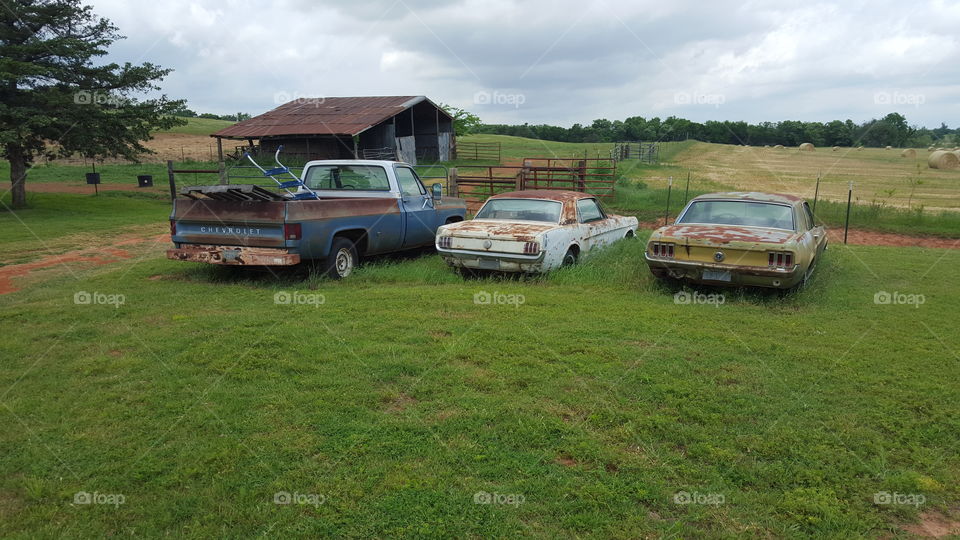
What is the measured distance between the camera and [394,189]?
33.1 ft

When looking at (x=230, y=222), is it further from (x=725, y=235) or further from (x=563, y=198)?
(x=725, y=235)

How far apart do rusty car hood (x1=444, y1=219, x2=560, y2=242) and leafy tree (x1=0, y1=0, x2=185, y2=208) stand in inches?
535

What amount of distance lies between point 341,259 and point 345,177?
186cm

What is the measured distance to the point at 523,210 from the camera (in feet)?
31.5

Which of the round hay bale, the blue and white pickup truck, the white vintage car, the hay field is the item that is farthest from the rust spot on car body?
the round hay bale

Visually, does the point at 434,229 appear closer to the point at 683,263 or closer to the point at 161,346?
the point at 683,263

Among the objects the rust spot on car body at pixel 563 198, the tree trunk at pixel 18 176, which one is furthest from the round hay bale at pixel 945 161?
the tree trunk at pixel 18 176

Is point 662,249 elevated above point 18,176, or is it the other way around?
point 18,176

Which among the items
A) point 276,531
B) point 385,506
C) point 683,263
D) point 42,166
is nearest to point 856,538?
point 385,506

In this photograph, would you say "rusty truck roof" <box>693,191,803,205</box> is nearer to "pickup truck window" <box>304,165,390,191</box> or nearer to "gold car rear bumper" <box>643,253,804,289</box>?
"gold car rear bumper" <box>643,253,804,289</box>

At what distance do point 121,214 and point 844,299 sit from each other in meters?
18.3

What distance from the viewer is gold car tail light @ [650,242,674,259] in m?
7.98

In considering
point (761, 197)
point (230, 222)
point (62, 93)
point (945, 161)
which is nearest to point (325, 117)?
point (62, 93)

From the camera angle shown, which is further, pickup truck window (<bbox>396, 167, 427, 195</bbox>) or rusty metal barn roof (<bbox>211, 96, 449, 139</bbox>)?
rusty metal barn roof (<bbox>211, 96, 449, 139</bbox>)
